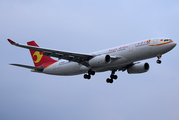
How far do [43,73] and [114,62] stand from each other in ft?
42.0

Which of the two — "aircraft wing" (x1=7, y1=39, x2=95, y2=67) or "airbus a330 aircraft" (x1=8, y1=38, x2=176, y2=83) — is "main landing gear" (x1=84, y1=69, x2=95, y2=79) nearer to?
"airbus a330 aircraft" (x1=8, y1=38, x2=176, y2=83)

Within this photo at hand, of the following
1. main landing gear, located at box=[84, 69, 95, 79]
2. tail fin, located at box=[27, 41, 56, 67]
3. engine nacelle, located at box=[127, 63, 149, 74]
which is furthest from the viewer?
tail fin, located at box=[27, 41, 56, 67]

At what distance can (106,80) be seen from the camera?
44281mm

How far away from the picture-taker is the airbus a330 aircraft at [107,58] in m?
34.3

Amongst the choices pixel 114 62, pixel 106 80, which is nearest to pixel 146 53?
pixel 114 62

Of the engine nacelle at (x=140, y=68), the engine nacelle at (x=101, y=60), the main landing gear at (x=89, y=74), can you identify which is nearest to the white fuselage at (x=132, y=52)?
the main landing gear at (x=89, y=74)

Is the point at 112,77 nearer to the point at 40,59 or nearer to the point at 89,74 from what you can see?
the point at 89,74

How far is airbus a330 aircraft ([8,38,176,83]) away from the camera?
34344 millimetres

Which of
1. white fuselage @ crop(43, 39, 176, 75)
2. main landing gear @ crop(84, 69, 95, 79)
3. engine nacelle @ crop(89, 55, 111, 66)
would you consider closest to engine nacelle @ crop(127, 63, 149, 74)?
white fuselage @ crop(43, 39, 176, 75)

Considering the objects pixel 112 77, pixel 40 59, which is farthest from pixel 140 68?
pixel 40 59

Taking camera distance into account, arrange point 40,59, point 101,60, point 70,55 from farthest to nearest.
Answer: point 40,59
point 70,55
point 101,60

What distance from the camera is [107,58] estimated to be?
1409 inches

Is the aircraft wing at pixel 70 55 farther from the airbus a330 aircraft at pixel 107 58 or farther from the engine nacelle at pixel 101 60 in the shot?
the engine nacelle at pixel 101 60

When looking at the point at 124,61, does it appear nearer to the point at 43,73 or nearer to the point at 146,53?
the point at 146,53
